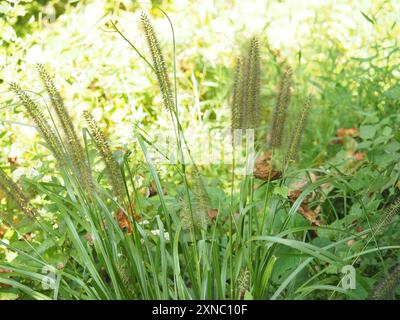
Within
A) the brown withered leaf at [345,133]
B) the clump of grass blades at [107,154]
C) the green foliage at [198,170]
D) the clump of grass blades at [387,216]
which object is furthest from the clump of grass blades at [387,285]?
the brown withered leaf at [345,133]

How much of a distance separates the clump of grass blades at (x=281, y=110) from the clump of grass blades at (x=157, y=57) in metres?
0.28

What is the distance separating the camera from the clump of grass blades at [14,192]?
1777mm

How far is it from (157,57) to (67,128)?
0.28 m

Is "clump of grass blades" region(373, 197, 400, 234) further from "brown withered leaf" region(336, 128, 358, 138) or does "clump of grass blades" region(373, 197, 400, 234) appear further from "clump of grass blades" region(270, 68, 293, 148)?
"brown withered leaf" region(336, 128, 358, 138)

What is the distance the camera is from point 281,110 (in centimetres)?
177

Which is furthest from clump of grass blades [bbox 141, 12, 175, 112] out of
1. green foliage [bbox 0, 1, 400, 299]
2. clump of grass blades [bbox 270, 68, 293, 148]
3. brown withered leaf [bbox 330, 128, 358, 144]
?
brown withered leaf [bbox 330, 128, 358, 144]

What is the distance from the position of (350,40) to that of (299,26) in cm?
40

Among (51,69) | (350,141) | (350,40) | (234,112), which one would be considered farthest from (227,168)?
(234,112)

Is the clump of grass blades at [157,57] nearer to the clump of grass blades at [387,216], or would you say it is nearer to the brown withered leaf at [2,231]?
the clump of grass blades at [387,216]

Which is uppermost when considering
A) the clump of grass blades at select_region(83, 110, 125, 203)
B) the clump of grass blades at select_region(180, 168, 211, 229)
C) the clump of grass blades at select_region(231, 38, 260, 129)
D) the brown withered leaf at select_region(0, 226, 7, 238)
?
the brown withered leaf at select_region(0, 226, 7, 238)

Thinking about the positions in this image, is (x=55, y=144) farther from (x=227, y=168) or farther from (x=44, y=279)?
(x=227, y=168)

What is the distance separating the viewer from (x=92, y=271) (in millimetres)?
1770

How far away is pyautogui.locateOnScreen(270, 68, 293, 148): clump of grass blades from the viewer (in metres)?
1.76

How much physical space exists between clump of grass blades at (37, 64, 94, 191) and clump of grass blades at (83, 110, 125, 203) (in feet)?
0.14
